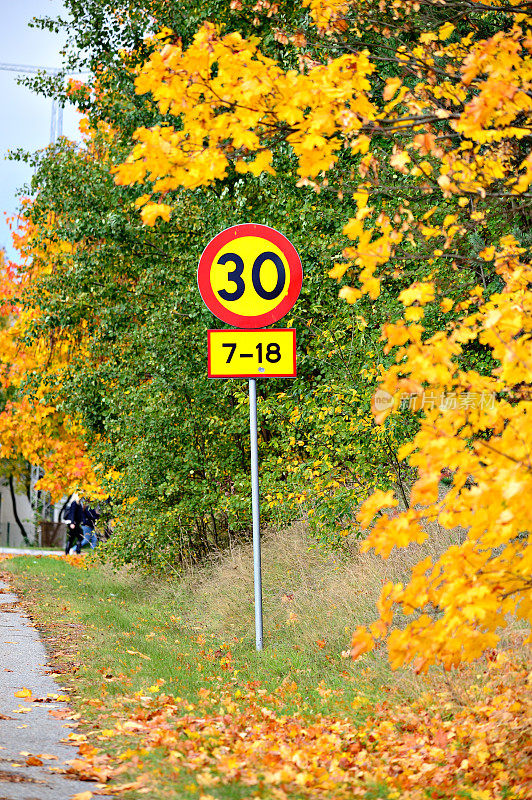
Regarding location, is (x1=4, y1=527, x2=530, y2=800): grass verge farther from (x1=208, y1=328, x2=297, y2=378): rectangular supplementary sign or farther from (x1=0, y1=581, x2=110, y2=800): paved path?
(x1=208, y1=328, x2=297, y2=378): rectangular supplementary sign

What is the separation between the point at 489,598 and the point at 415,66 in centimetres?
353

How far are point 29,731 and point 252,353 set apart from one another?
385 cm

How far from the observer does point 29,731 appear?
19.8 ft

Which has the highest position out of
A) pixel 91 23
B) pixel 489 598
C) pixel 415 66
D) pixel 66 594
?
pixel 91 23

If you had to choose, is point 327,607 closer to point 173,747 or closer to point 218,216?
point 173,747

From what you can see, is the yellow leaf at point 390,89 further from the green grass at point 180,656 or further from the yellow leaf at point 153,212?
the green grass at point 180,656

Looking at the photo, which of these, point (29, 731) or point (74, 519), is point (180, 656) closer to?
point (29, 731)

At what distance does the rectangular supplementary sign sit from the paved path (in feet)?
9.63

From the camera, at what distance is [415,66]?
616 centimetres

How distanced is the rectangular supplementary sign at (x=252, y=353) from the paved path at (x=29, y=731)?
2.93m

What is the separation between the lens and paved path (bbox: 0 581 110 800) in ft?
15.7

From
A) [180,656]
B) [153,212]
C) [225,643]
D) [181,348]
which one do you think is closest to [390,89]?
[153,212]

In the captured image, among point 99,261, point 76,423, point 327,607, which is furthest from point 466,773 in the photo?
point 76,423

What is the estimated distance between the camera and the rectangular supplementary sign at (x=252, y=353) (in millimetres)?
8727
